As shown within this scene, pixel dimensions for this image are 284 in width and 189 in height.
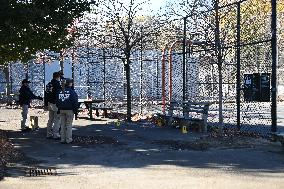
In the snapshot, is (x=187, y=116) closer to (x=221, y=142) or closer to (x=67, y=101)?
(x=221, y=142)

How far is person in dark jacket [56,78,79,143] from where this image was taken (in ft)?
42.4

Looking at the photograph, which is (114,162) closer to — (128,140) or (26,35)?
(128,140)

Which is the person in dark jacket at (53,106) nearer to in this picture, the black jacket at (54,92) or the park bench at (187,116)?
the black jacket at (54,92)

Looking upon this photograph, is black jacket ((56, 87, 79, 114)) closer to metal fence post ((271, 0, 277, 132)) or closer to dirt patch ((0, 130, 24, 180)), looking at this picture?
dirt patch ((0, 130, 24, 180))

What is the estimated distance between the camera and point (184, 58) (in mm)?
16953

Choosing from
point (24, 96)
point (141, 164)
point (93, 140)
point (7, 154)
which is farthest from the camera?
point (24, 96)

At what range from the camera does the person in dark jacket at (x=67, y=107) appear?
12.9 meters

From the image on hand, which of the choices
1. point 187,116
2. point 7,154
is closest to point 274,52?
point 187,116

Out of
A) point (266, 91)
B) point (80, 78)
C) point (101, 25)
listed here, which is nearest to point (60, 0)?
point (266, 91)

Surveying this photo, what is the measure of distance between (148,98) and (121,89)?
227 centimetres

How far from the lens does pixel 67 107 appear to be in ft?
42.4

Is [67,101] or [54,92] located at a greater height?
[54,92]

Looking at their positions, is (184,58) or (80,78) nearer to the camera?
(184,58)

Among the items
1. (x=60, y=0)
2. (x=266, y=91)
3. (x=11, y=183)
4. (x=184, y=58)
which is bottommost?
(x=11, y=183)
